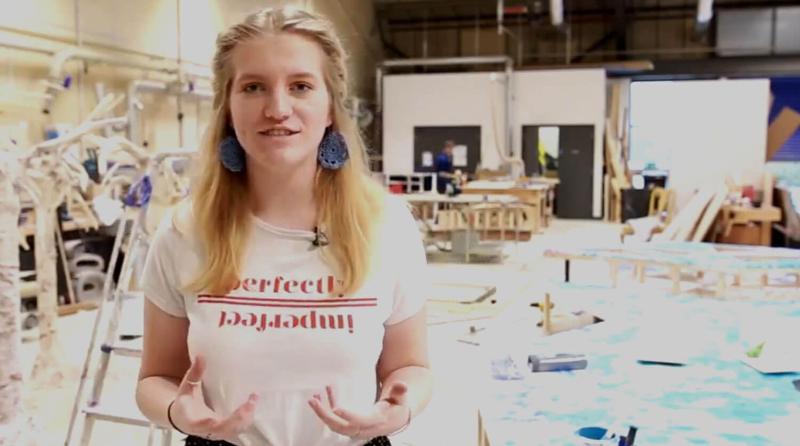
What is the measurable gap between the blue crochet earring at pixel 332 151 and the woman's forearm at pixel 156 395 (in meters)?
0.47

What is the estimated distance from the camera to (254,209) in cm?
137

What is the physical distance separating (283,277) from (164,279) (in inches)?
8.2

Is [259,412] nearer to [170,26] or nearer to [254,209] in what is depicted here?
[254,209]

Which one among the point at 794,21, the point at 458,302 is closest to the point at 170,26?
the point at 458,302

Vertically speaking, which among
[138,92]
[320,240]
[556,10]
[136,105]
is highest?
[556,10]

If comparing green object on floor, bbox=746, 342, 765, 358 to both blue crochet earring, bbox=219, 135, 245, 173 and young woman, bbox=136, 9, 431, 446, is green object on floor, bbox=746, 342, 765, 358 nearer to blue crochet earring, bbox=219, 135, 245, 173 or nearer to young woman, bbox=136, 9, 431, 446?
young woman, bbox=136, 9, 431, 446

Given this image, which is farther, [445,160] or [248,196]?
[445,160]

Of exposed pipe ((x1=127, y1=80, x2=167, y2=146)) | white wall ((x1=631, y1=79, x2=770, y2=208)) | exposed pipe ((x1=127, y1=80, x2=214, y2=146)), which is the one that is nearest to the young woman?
exposed pipe ((x1=127, y1=80, x2=214, y2=146))

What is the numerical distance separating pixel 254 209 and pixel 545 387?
1.30 metres

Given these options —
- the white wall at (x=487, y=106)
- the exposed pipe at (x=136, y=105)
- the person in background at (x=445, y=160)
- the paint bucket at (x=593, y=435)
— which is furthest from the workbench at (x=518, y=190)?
the paint bucket at (x=593, y=435)

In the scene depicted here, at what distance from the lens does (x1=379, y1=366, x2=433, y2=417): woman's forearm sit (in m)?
1.32

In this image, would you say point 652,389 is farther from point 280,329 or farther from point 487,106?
point 487,106

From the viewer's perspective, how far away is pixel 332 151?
1381mm

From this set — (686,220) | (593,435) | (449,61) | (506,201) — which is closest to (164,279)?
(593,435)
